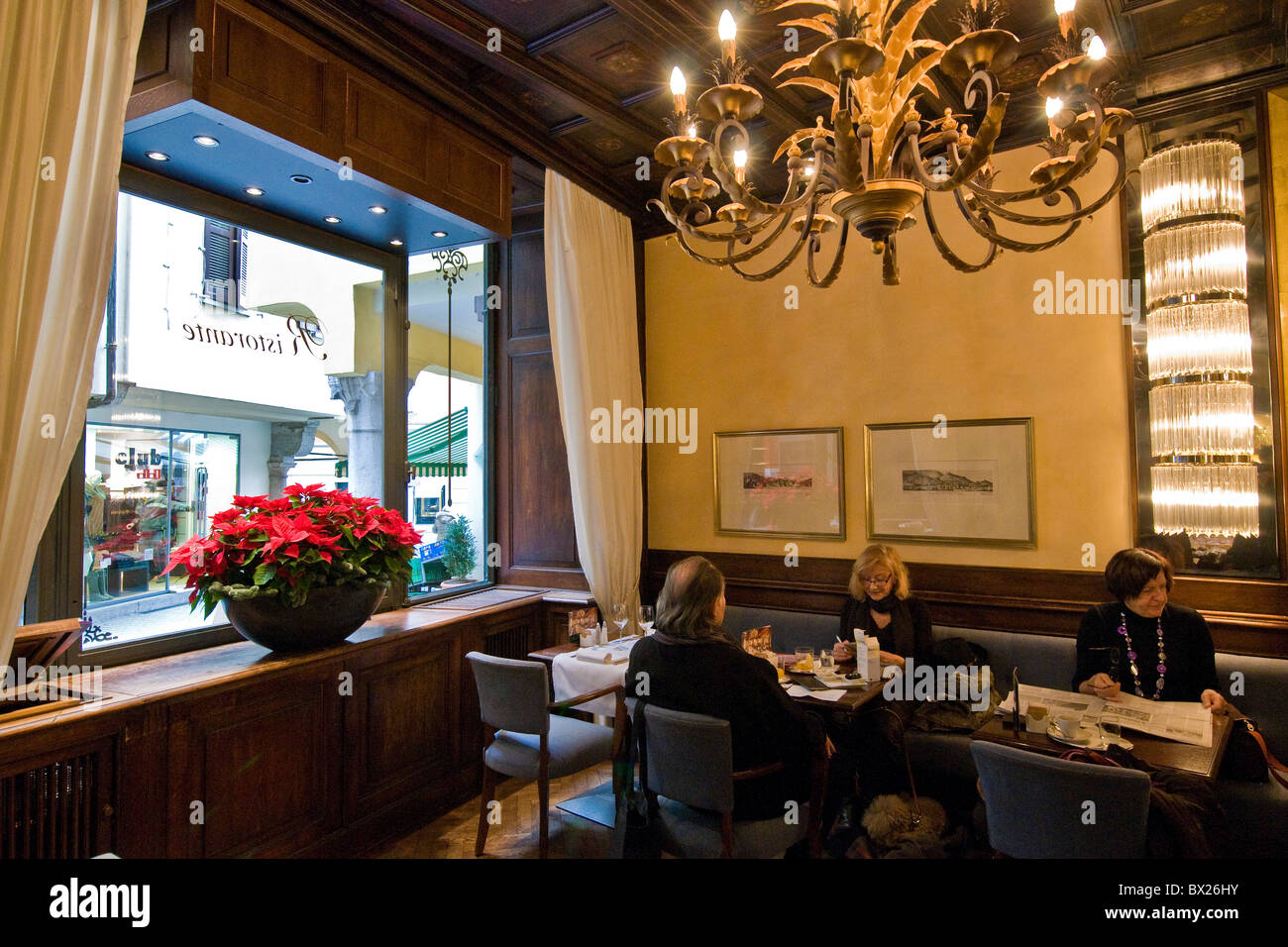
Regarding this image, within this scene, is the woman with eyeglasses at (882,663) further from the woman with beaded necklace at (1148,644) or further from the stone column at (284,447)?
the stone column at (284,447)

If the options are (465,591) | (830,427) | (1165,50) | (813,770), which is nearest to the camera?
(813,770)

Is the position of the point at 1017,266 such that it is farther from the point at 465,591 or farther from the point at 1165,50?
the point at 465,591

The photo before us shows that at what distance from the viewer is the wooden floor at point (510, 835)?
10.7 ft

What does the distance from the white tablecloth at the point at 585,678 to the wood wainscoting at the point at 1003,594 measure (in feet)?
4.52

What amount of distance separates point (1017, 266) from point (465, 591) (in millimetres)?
3785

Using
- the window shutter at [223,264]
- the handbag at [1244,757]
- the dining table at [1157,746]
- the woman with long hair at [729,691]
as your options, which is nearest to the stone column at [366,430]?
the window shutter at [223,264]

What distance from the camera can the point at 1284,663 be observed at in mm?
3090

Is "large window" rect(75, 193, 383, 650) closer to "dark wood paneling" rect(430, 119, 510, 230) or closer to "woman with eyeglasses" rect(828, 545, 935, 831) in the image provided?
"dark wood paneling" rect(430, 119, 510, 230)

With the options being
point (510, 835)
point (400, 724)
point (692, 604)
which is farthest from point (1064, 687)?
point (400, 724)

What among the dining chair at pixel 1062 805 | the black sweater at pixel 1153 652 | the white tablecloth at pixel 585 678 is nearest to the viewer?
the dining chair at pixel 1062 805

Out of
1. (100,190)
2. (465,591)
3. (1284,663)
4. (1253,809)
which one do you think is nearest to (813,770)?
(1253,809)

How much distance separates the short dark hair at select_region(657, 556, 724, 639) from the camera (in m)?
2.61

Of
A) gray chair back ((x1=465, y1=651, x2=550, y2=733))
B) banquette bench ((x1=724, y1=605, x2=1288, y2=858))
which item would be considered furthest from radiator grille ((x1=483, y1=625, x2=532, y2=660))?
banquette bench ((x1=724, y1=605, x2=1288, y2=858))

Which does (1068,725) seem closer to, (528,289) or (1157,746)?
(1157,746)
